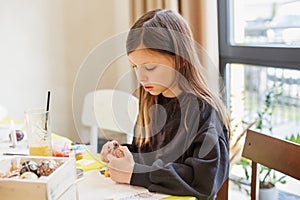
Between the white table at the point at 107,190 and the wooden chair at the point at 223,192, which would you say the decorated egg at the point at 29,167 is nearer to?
the white table at the point at 107,190

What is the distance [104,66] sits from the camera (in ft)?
8.04

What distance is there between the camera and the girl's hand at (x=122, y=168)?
1098 millimetres

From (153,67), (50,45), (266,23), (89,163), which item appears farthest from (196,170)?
(50,45)

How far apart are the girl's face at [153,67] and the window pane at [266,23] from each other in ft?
2.92

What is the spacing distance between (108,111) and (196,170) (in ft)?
3.94

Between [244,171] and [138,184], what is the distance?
123cm

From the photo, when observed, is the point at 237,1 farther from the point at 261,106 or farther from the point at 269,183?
the point at 269,183

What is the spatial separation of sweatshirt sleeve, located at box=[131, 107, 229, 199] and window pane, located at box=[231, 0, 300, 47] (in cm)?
97

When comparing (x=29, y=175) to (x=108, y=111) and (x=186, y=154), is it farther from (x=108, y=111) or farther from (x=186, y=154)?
(x=108, y=111)

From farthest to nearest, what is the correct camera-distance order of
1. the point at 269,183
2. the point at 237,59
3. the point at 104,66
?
the point at 104,66 → the point at 237,59 → the point at 269,183

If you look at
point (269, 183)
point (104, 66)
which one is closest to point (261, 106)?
point (269, 183)

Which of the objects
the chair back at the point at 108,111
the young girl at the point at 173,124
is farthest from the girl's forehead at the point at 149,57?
the chair back at the point at 108,111

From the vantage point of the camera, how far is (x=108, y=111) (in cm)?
218

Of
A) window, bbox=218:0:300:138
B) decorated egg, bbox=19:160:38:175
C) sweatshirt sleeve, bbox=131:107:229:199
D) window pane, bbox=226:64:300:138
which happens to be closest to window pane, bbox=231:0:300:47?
window, bbox=218:0:300:138
